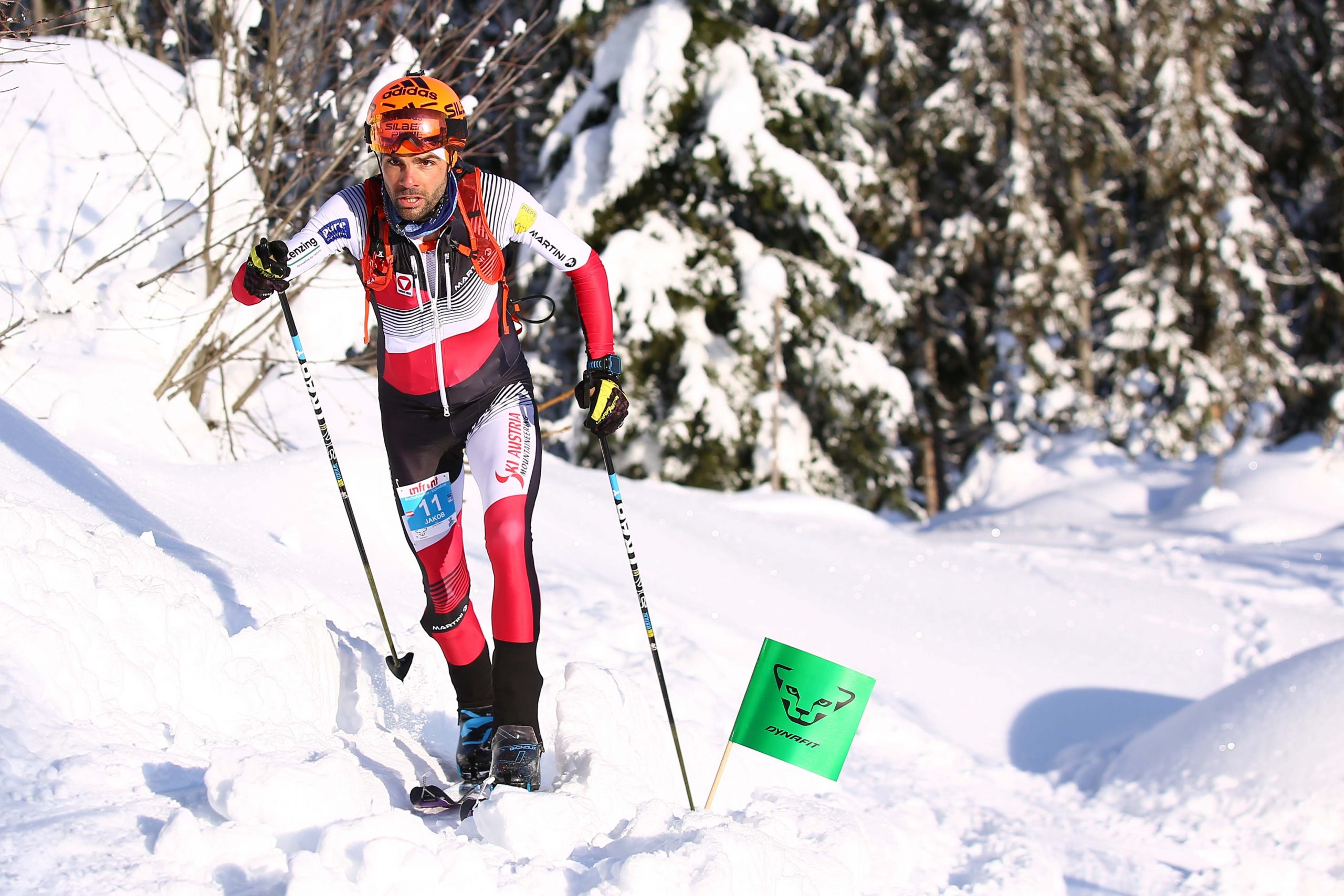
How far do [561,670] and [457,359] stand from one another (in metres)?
1.80

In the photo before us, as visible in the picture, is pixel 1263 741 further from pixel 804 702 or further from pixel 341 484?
pixel 341 484

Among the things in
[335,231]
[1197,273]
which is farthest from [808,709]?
[1197,273]

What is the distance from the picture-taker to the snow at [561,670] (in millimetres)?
2484

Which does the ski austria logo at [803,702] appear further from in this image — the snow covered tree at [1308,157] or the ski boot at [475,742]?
the snow covered tree at [1308,157]

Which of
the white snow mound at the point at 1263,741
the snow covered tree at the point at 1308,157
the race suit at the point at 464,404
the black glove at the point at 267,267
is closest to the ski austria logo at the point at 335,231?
the race suit at the point at 464,404

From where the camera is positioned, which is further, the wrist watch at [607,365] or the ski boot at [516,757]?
the wrist watch at [607,365]

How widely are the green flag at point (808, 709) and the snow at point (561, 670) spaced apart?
0.24 metres

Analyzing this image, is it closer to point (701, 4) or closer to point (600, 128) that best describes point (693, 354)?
point (600, 128)

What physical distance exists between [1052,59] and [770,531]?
15273 mm

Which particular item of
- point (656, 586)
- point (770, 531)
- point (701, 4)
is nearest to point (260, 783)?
point (656, 586)

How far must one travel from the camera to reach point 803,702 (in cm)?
354

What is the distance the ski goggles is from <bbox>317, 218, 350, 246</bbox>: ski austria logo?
28 cm

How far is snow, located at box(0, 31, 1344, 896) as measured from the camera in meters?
2.48

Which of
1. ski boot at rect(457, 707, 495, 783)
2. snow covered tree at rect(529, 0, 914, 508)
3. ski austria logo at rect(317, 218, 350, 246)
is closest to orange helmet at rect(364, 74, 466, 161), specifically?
ski austria logo at rect(317, 218, 350, 246)
